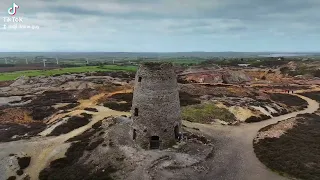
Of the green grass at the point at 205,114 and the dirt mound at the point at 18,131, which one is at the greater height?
the green grass at the point at 205,114

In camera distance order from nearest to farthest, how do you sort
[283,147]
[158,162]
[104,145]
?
[158,162] < [104,145] < [283,147]

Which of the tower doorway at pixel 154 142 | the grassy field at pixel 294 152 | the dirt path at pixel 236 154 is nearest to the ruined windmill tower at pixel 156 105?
the tower doorway at pixel 154 142

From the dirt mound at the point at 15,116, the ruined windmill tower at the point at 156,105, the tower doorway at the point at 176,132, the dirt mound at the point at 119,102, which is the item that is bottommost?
the dirt mound at the point at 15,116

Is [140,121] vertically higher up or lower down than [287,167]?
higher up

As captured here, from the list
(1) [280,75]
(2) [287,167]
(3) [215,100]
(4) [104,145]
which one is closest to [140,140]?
(4) [104,145]

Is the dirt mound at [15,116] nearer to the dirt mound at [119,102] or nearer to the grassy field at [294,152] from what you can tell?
the dirt mound at [119,102]

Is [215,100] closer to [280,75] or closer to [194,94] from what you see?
[194,94]

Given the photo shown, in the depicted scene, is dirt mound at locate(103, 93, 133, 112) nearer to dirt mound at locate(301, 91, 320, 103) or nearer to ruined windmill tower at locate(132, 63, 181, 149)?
ruined windmill tower at locate(132, 63, 181, 149)
